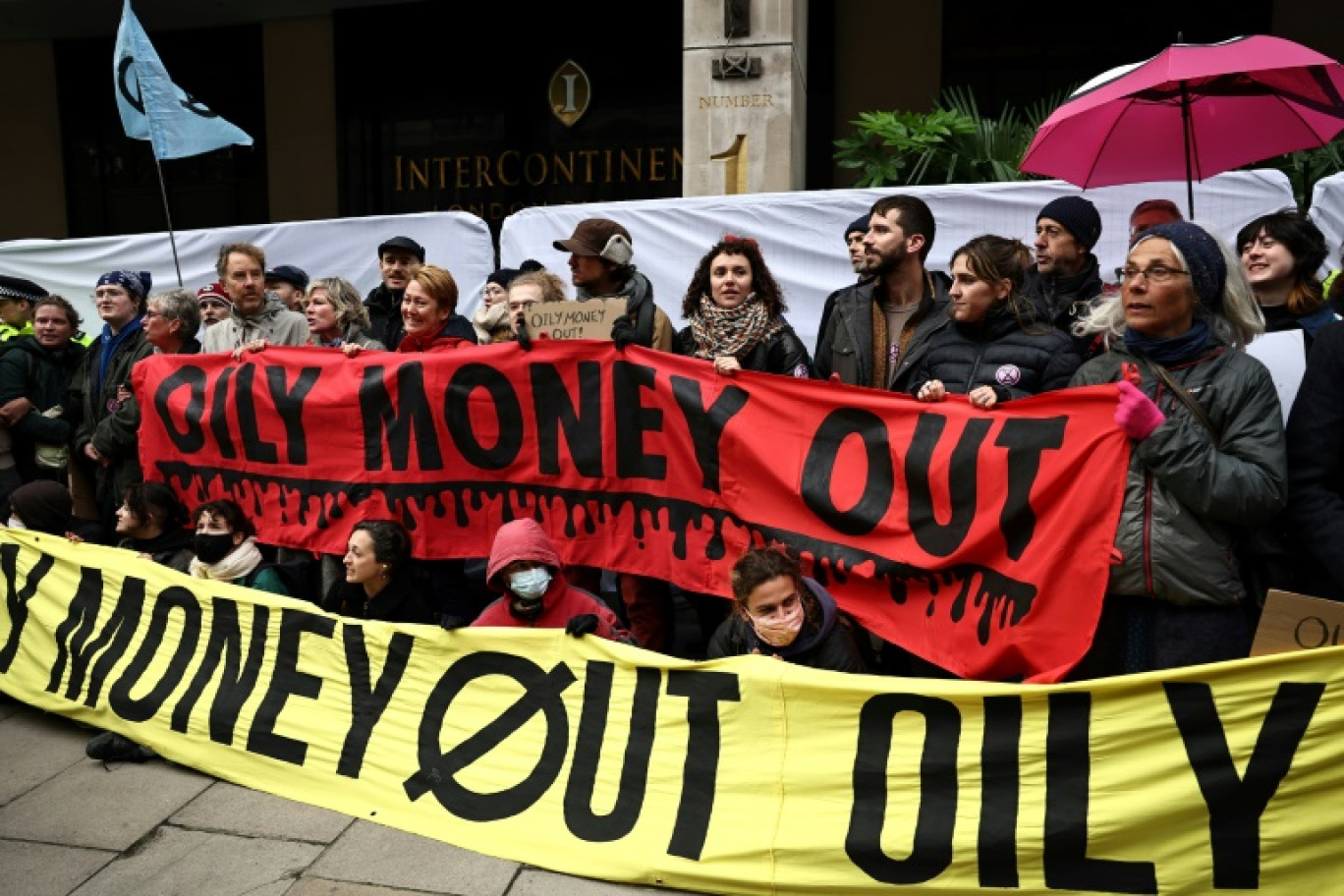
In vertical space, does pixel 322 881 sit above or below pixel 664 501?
below

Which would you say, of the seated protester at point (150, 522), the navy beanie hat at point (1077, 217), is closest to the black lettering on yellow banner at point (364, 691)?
the seated protester at point (150, 522)

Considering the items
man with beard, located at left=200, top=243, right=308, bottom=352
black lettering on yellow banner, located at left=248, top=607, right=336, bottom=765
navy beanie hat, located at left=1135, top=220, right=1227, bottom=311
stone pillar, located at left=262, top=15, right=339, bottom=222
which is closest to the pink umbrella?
navy beanie hat, located at left=1135, top=220, right=1227, bottom=311

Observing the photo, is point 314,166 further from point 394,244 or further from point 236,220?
point 394,244

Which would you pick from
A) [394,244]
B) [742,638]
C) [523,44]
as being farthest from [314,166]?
[742,638]

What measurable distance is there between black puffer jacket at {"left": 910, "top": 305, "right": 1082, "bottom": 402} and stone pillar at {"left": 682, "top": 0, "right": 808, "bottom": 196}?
4.65 metres

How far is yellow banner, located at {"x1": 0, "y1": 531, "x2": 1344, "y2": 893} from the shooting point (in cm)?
281

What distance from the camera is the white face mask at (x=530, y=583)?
159 inches

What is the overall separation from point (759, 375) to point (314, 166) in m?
9.65

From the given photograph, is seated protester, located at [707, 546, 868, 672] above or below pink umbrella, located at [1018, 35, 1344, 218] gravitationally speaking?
below

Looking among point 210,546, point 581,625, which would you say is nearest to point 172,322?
point 210,546

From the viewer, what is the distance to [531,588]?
4039mm

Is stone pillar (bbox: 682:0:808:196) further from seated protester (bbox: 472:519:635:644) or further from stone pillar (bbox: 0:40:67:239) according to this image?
stone pillar (bbox: 0:40:67:239)

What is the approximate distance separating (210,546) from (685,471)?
2083 mm

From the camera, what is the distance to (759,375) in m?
4.12
